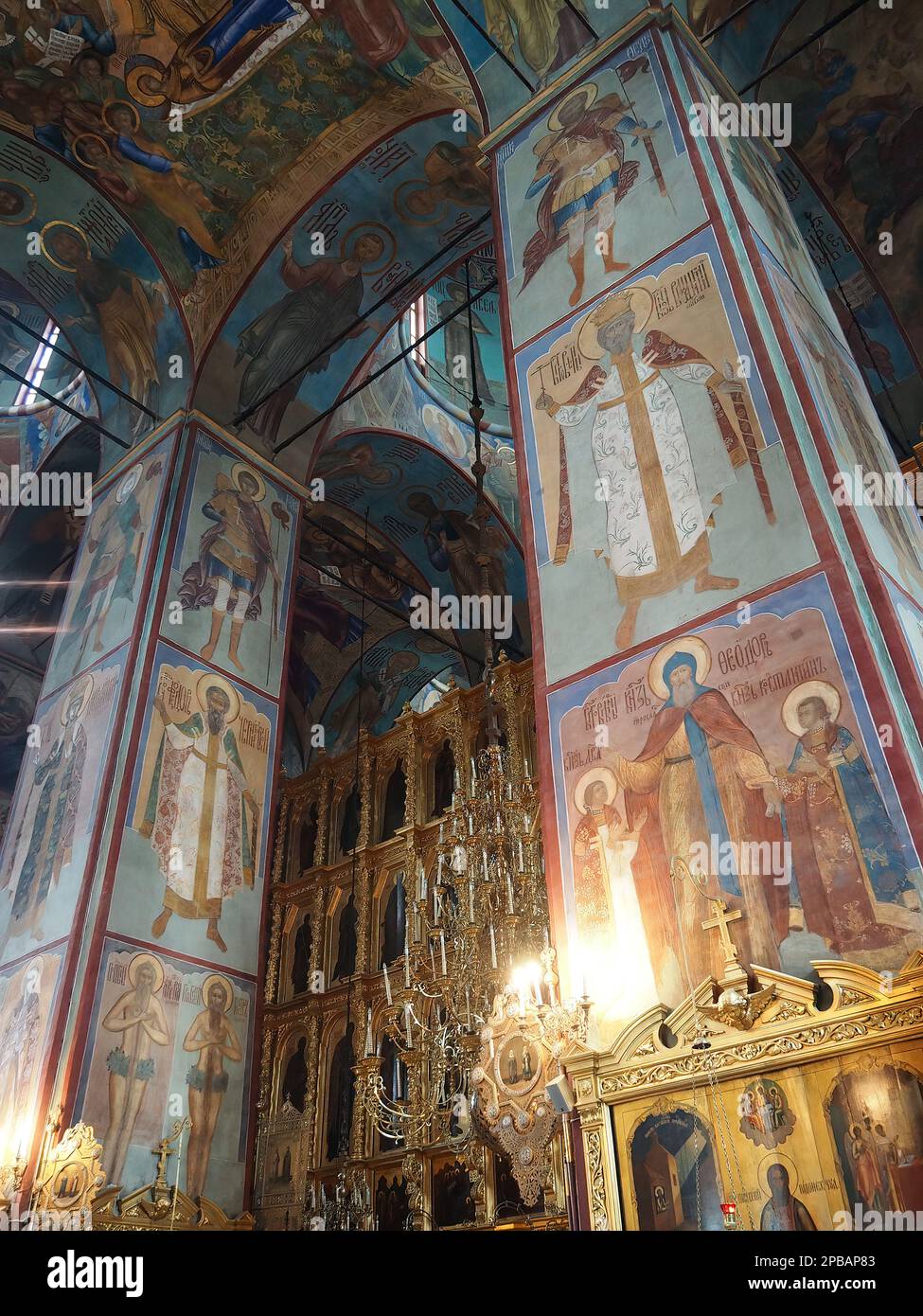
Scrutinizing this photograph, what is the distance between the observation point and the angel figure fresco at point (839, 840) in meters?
Result: 4.04

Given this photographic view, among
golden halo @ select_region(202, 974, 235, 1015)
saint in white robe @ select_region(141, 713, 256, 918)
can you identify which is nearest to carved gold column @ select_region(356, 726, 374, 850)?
saint in white robe @ select_region(141, 713, 256, 918)

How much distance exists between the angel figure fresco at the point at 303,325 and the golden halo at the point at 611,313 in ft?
19.3

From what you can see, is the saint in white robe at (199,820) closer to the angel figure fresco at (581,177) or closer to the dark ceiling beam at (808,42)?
the angel figure fresco at (581,177)

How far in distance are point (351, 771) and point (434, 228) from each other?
7954 mm

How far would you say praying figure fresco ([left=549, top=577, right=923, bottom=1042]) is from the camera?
13.8ft

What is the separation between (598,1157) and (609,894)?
1193 millimetres

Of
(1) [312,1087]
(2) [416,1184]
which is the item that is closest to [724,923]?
(2) [416,1184]

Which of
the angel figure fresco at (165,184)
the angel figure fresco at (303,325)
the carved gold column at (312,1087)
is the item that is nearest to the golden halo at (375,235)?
the angel figure fresco at (303,325)

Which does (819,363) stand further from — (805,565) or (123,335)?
(123,335)

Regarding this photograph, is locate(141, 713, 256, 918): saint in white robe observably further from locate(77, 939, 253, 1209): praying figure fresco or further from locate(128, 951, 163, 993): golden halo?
locate(77, 939, 253, 1209): praying figure fresco

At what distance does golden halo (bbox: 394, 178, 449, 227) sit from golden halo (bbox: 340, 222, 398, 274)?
0.26 m

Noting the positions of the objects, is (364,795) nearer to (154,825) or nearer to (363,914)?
(363,914)
